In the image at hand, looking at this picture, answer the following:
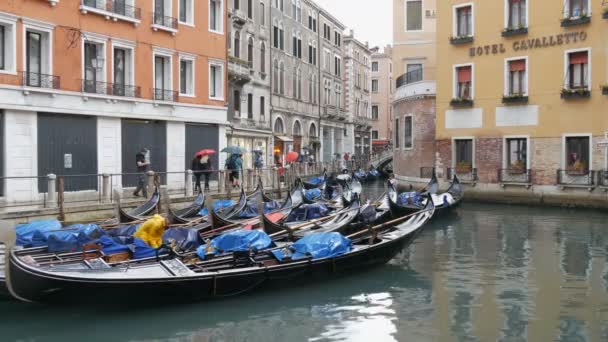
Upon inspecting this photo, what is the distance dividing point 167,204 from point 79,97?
3692 millimetres

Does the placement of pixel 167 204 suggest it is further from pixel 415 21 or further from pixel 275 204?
pixel 415 21

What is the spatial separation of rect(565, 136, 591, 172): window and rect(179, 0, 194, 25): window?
9604 millimetres

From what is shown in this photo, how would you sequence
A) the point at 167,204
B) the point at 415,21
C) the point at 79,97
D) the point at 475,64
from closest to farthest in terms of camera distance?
the point at 167,204 < the point at 79,97 < the point at 475,64 < the point at 415,21

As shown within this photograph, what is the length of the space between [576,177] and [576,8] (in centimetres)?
407

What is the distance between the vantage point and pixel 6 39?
11234 millimetres

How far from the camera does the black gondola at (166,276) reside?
19.4ft

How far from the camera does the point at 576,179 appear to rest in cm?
1521

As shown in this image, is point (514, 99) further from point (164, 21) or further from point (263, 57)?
point (263, 57)

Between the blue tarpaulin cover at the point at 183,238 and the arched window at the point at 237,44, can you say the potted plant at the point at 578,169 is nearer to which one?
the blue tarpaulin cover at the point at 183,238

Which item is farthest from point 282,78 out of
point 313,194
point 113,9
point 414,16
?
point 113,9

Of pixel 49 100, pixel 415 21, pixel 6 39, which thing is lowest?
pixel 49 100

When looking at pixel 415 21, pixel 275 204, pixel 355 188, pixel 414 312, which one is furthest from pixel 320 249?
pixel 415 21

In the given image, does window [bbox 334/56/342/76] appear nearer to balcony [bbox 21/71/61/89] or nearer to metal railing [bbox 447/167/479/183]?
metal railing [bbox 447/167/479/183]

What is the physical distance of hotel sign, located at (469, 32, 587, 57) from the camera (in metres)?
15.3
